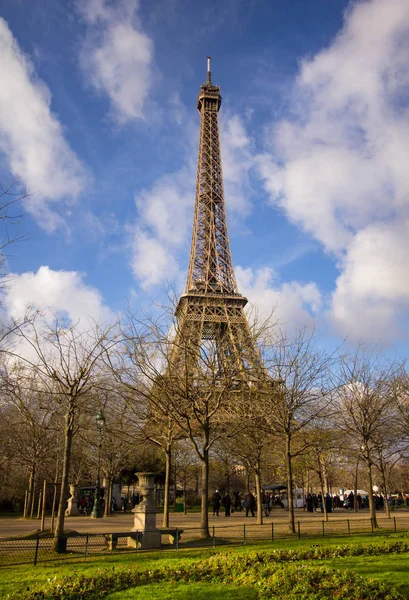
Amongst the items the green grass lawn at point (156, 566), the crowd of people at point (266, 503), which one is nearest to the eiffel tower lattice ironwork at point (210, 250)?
the crowd of people at point (266, 503)

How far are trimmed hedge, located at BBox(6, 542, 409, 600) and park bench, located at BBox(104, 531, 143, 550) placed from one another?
4.70 m

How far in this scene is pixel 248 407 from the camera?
2330 centimetres

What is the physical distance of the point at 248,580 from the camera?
10.1 m

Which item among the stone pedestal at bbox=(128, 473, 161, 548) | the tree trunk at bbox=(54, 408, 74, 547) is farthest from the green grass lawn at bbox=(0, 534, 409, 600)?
the tree trunk at bbox=(54, 408, 74, 547)

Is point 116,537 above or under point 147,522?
under

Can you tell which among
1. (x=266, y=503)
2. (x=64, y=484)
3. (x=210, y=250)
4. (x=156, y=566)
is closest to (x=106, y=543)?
(x=64, y=484)

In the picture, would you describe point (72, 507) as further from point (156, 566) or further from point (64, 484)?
point (156, 566)

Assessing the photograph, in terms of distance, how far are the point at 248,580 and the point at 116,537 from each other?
7493 millimetres

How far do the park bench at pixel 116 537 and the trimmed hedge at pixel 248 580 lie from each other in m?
4.70

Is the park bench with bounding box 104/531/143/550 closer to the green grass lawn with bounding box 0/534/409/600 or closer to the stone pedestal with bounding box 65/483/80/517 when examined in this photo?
the green grass lawn with bounding box 0/534/409/600

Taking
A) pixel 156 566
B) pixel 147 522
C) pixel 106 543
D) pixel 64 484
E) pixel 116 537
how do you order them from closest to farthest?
pixel 156 566
pixel 116 537
pixel 64 484
pixel 106 543
pixel 147 522

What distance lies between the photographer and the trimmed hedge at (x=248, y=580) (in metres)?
8.83

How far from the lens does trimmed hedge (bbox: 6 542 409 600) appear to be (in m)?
8.83

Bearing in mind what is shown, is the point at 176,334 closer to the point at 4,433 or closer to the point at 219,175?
the point at 4,433
